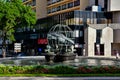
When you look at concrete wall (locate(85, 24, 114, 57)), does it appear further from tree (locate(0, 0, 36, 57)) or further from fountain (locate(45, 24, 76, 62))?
fountain (locate(45, 24, 76, 62))

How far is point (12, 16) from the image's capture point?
69.5 m

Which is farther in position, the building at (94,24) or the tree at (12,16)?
the building at (94,24)

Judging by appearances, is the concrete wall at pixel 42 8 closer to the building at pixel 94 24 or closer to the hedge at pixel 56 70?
the building at pixel 94 24

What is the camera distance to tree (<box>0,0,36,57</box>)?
69500mm

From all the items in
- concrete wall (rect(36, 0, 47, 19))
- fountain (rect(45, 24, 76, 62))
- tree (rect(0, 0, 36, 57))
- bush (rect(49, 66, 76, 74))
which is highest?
concrete wall (rect(36, 0, 47, 19))

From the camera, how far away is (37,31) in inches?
4247

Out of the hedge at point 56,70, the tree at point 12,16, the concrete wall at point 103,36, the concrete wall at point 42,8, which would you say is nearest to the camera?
the hedge at point 56,70

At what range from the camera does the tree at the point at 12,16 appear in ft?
228

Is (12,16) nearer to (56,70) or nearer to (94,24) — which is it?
(94,24)

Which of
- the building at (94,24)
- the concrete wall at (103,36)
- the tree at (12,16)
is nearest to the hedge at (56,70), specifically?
the tree at (12,16)

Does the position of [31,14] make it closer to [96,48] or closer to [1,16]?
[1,16]

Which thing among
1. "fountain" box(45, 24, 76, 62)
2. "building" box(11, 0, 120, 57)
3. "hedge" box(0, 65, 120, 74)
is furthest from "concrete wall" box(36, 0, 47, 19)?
"hedge" box(0, 65, 120, 74)

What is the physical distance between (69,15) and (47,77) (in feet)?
216

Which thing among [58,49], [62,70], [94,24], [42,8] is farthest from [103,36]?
[62,70]
